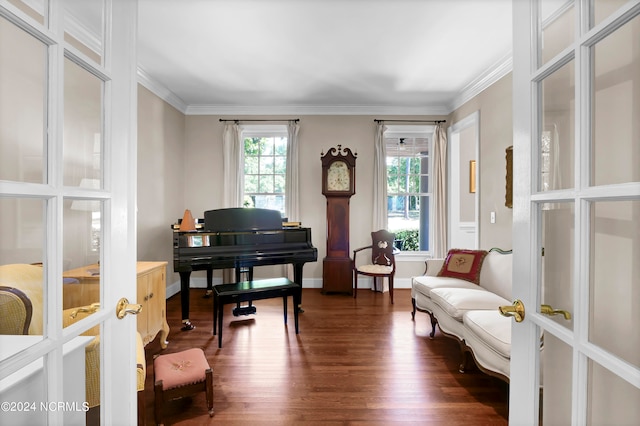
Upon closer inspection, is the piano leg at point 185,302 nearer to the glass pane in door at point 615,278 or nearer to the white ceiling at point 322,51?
the white ceiling at point 322,51

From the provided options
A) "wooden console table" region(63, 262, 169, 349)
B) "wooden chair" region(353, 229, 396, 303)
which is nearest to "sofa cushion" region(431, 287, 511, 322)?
"wooden chair" region(353, 229, 396, 303)

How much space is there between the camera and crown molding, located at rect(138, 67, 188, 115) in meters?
3.69

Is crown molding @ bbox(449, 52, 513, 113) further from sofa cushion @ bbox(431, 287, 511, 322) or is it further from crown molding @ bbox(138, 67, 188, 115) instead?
crown molding @ bbox(138, 67, 188, 115)

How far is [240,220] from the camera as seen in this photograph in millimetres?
3805

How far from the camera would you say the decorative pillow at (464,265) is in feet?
10.8

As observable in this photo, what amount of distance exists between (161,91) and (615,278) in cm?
480

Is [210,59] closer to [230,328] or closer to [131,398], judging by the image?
[230,328]

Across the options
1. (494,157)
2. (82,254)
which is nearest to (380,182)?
(494,157)

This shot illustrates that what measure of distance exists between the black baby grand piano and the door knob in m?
2.47

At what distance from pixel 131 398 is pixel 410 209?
4.80 meters

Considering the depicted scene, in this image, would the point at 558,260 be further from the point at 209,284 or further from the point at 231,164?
the point at 231,164

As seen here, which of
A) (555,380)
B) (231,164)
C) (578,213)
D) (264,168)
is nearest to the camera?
(578,213)

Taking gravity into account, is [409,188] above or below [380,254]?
above

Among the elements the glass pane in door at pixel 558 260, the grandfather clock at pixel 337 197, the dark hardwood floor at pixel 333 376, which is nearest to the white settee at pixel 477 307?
the dark hardwood floor at pixel 333 376
